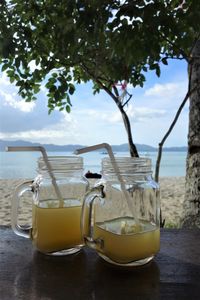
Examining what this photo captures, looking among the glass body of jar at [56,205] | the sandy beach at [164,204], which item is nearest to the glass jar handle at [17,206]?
the glass body of jar at [56,205]

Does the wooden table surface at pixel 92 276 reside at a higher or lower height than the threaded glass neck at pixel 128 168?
lower

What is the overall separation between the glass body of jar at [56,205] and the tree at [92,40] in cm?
63

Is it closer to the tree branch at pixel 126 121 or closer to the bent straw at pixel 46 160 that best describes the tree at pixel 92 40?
the tree branch at pixel 126 121

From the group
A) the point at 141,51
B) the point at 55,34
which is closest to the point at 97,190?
the point at 141,51

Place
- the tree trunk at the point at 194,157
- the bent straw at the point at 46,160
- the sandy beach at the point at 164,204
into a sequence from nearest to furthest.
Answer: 1. the bent straw at the point at 46,160
2. the tree trunk at the point at 194,157
3. the sandy beach at the point at 164,204

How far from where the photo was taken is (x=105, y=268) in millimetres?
544

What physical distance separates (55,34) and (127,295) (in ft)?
4.04

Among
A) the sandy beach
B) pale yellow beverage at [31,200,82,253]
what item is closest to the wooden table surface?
pale yellow beverage at [31,200,82,253]

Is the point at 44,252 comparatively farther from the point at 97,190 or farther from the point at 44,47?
the point at 44,47

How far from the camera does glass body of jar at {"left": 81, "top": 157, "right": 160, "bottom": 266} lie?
54cm

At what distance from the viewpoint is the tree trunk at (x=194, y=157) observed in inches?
58.6

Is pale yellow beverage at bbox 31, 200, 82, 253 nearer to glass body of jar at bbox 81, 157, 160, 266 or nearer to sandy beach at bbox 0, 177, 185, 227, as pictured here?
glass body of jar at bbox 81, 157, 160, 266

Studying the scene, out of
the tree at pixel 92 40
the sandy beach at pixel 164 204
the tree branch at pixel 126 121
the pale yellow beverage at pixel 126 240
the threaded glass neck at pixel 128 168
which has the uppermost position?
the tree at pixel 92 40

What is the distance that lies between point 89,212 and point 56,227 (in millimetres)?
70
